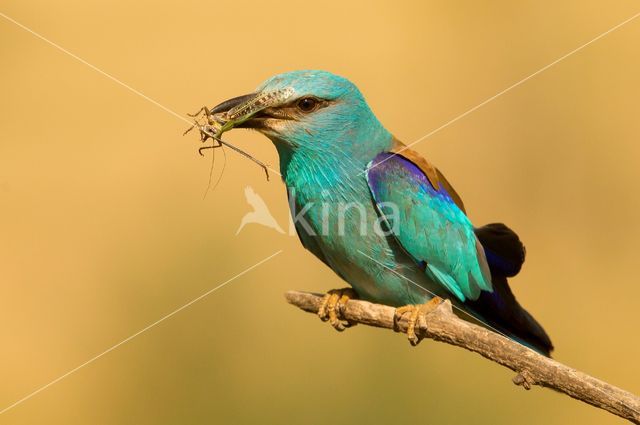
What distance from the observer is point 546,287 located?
4.89 m

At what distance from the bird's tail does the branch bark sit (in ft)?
1.20

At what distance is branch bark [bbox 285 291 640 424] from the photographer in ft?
8.01

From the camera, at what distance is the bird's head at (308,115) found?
3404mm

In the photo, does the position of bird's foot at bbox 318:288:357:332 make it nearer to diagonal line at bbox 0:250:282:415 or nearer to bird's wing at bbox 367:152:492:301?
bird's wing at bbox 367:152:492:301

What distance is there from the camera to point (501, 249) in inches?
143

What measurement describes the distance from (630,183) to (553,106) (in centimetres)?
62

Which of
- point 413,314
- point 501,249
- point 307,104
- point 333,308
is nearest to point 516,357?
point 413,314

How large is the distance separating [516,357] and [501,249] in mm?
1028

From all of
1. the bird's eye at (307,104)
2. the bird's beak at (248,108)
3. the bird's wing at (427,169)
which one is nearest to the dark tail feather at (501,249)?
the bird's wing at (427,169)

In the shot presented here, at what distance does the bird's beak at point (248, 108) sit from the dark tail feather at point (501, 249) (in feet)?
3.01

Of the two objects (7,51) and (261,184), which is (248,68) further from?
(7,51)

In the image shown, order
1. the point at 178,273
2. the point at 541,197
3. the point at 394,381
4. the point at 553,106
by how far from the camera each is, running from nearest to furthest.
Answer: the point at 394,381, the point at 178,273, the point at 541,197, the point at 553,106

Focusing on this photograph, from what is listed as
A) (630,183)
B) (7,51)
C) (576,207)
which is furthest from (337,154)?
(7,51)

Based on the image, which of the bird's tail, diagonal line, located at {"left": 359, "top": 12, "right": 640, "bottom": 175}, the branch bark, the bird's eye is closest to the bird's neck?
the bird's eye
